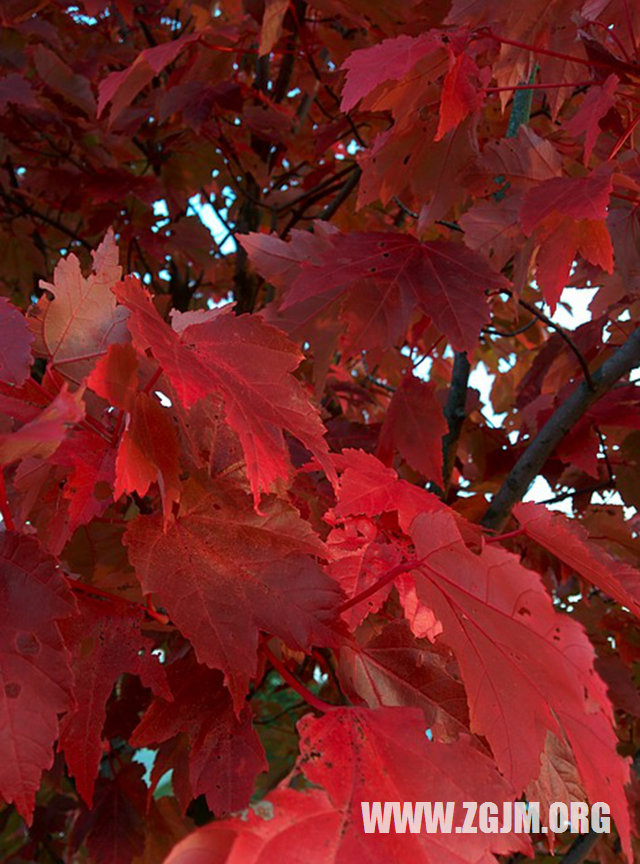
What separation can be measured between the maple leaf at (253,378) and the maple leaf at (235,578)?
1.4 inches

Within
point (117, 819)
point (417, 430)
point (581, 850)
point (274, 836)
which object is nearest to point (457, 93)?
point (417, 430)

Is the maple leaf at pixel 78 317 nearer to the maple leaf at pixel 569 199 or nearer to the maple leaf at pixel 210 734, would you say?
the maple leaf at pixel 210 734

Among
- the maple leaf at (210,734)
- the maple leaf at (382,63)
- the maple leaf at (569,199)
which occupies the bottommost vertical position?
the maple leaf at (210,734)

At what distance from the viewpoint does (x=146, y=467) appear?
462 millimetres

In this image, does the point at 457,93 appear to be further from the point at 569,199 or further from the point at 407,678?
the point at 407,678

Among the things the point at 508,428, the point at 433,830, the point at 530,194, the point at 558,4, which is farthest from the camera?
the point at 508,428

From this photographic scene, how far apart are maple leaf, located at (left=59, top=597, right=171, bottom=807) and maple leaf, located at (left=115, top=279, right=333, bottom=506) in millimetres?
149

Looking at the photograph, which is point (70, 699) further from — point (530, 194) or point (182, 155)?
point (182, 155)

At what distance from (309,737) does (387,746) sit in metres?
0.04

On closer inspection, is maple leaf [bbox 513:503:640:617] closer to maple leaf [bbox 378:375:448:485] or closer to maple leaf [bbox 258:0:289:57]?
maple leaf [bbox 378:375:448:485]

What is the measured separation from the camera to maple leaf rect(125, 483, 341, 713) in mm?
455

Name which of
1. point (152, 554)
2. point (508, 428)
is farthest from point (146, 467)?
point (508, 428)

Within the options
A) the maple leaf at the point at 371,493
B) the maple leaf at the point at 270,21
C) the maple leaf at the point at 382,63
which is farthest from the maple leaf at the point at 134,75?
the maple leaf at the point at 371,493

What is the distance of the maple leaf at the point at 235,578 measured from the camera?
0.45 m
